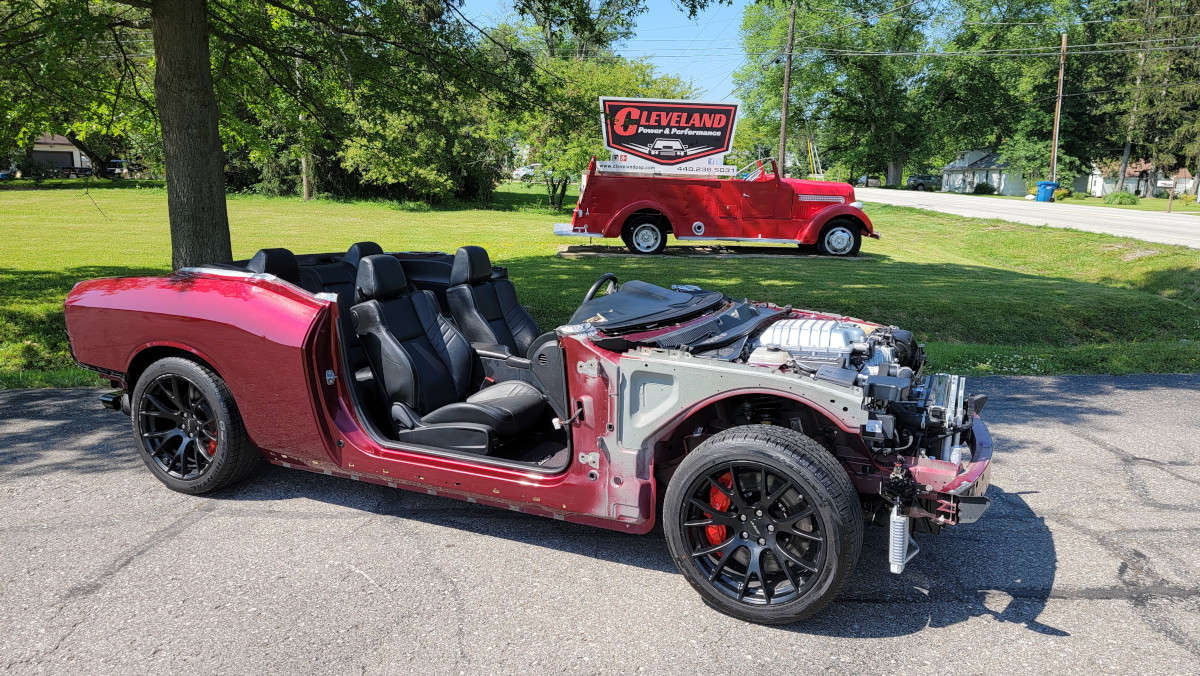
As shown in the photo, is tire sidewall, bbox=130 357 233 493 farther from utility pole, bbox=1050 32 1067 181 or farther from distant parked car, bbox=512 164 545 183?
utility pole, bbox=1050 32 1067 181

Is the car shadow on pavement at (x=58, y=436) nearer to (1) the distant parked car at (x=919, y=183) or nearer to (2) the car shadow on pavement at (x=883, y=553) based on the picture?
(2) the car shadow on pavement at (x=883, y=553)

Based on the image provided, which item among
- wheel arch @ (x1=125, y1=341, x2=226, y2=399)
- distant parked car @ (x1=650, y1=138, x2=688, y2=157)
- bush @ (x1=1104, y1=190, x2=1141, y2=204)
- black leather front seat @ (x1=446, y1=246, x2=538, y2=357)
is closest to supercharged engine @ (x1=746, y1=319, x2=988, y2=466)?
black leather front seat @ (x1=446, y1=246, x2=538, y2=357)

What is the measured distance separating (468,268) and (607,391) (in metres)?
2.05

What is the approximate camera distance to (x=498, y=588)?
131 inches

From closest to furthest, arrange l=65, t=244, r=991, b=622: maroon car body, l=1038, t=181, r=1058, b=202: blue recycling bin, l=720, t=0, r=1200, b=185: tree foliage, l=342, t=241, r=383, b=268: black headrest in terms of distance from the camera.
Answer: l=65, t=244, r=991, b=622: maroon car body
l=342, t=241, r=383, b=268: black headrest
l=1038, t=181, r=1058, b=202: blue recycling bin
l=720, t=0, r=1200, b=185: tree foliage

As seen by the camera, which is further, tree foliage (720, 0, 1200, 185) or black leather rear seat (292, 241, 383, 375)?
tree foliage (720, 0, 1200, 185)

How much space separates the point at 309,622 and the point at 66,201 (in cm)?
3121

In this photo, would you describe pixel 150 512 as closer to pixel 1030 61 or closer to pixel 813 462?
pixel 813 462

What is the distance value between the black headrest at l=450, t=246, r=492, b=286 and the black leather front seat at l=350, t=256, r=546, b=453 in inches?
12.9

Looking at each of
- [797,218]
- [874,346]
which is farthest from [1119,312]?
[874,346]

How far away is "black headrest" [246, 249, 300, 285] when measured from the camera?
14.6 feet

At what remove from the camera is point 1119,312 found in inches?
380

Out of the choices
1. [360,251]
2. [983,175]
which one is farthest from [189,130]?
[983,175]

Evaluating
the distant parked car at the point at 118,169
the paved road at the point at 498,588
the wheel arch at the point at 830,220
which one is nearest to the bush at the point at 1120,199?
the wheel arch at the point at 830,220
